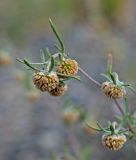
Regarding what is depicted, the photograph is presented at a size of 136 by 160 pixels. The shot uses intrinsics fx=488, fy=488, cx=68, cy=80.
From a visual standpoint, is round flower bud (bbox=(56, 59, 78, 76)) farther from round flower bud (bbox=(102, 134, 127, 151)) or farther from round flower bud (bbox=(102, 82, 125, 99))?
round flower bud (bbox=(102, 134, 127, 151))

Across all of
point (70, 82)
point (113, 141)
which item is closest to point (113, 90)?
point (113, 141)

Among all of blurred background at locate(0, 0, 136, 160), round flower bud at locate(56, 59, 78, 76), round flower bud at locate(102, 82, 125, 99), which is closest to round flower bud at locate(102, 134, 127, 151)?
round flower bud at locate(102, 82, 125, 99)

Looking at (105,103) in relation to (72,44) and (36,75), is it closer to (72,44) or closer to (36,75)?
(72,44)

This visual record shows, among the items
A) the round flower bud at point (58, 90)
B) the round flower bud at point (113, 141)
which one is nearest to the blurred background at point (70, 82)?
the round flower bud at point (113, 141)

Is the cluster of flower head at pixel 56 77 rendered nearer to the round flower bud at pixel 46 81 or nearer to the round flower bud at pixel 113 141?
the round flower bud at pixel 46 81

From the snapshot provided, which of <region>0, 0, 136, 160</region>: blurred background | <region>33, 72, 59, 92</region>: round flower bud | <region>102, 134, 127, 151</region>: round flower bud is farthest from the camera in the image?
<region>0, 0, 136, 160</region>: blurred background

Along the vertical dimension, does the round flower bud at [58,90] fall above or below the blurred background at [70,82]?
below
